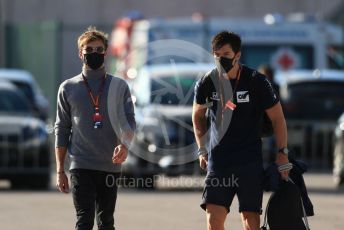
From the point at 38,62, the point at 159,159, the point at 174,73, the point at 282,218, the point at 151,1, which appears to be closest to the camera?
the point at 282,218

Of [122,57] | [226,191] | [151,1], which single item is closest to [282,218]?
[226,191]

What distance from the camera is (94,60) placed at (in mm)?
9156

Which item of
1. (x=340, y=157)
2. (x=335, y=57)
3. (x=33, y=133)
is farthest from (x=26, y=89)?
(x=340, y=157)

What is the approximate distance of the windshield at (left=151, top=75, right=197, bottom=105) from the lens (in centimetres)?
1909

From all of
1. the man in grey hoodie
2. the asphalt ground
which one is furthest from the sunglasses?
the asphalt ground

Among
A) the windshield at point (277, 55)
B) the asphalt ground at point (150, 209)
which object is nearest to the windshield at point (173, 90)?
the asphalt ground at point (150, 209)

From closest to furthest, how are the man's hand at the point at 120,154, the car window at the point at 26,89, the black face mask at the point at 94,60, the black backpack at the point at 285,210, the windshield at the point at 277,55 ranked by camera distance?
the man's hand at the point at 120,154
the black backpack at the point at 285,210
the black face mask at the point at 94,60
the car window at the point at 26,89
the windshield at the point at 277,55

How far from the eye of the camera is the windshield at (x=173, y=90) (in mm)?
19094

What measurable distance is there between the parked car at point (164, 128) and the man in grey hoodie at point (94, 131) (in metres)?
8.57

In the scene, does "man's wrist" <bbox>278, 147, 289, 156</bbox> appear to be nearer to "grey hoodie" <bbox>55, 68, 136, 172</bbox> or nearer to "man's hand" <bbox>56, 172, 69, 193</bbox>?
"grey hoodie" <bbox>55, 68, 136, 172</bbox>

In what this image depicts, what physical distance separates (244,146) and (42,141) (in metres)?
9.60

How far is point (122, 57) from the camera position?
26.1m

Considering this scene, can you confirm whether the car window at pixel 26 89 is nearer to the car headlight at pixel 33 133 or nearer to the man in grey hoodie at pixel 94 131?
the car headlight at pixel 33 133

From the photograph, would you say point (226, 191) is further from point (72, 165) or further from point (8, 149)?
point (8, 149)
